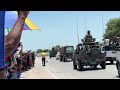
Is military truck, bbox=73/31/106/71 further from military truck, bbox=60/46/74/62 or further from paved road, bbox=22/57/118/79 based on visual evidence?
military truck, bbox=60/46/74/62

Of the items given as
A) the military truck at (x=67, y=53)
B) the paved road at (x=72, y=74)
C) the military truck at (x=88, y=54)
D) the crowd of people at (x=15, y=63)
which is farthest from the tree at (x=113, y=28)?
the crowd of people at (x=15, y=63)

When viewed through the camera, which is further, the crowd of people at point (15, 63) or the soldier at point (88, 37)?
the soldier at point (88, 37)

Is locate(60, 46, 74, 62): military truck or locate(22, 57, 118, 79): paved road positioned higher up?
locate(60, 46, 74, 62): military truck

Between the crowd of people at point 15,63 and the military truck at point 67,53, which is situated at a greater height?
the military truck at point 67,53

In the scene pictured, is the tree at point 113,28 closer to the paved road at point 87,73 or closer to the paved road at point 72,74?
the paved road at point 87,73

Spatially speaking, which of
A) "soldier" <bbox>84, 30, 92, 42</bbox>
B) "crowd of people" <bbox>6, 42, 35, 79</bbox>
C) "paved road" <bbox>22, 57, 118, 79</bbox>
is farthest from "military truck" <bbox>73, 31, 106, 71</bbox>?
"crowd of people" <bbox>6, 42, 35, 79</bbox>

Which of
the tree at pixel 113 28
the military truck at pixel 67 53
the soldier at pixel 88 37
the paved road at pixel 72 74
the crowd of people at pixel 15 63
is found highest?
the tree at pixel 113 28

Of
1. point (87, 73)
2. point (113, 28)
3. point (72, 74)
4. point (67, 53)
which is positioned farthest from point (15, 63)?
point (113, 28)

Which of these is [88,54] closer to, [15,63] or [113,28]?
[15,63]

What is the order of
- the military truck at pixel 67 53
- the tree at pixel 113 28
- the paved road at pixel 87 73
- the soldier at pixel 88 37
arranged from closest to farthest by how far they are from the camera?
the paved road at pixel 87 73
the soldier at pixel 88 37
the military truck at pixel 67 53
the tree at pixel 113 28

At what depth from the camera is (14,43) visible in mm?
2436

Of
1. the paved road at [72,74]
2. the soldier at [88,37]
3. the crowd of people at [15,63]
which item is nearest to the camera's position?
the crowd of people at [15,63]
